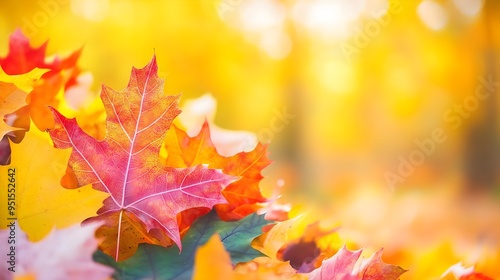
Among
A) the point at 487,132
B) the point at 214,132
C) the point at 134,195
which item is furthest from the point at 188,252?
the point at 487,132

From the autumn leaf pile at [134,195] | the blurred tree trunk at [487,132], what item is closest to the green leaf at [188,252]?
the autumn leaf pile at [134,195]

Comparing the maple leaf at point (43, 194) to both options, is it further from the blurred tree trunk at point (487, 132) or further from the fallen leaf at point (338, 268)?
the blurred tree trunk at point (487, 132)

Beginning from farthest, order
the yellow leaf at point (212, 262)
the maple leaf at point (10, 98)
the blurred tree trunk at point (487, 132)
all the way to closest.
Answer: the blurred tree trunk at point (487, 132) < the maple leaf at point (10, 98) < the yellow leaf at point (212, 262)

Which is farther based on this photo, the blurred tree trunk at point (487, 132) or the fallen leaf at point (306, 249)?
the blurred tree trunk at point (487, 132)

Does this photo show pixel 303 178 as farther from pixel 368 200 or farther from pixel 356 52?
pixel 356 52

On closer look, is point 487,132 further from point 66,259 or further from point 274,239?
point 66,259

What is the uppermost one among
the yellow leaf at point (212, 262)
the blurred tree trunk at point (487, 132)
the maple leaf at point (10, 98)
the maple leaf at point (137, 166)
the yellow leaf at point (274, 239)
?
the blurred tree trunk at point (487, 132)

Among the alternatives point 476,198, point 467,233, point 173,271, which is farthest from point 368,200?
point 173,271

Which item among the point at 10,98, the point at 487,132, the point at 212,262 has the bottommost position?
the point at 212,262
